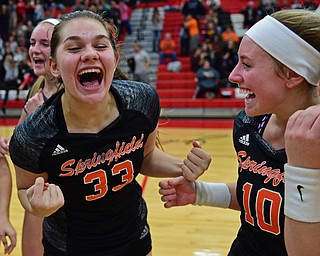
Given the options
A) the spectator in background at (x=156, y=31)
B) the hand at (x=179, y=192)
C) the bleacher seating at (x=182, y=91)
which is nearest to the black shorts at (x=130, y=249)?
the hand at (x=179, y=192)

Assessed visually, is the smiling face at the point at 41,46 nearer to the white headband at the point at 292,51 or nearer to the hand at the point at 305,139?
the white headband at the point at 292,51

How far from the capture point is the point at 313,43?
4.70 ft

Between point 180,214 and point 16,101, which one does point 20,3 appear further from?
point 180,214

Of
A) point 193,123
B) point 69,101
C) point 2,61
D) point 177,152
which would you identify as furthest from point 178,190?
point 2,61

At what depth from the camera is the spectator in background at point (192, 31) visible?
12508mm

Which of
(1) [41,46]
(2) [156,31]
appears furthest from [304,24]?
(2) [156,31]

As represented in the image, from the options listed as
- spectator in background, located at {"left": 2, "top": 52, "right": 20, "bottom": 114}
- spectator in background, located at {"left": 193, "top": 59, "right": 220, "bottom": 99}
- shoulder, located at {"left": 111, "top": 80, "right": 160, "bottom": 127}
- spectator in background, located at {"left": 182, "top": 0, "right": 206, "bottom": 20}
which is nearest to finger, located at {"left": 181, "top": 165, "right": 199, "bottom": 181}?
shoulder, located at {"left": 111, "top": 80, "right": 160, "bottom": 127}

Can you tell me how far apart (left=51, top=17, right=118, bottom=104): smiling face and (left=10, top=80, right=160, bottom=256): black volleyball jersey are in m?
0.14

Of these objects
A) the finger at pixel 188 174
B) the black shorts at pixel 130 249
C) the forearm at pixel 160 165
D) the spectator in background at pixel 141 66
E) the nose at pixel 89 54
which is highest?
the nose at pixel 89 54

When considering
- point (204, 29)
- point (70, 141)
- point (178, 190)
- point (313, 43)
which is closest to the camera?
point (313, 43)

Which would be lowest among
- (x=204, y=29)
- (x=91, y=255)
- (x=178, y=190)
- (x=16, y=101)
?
(x=16, y=101)

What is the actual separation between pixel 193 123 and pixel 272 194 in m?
8.11

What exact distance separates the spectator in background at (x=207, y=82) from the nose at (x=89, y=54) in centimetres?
906

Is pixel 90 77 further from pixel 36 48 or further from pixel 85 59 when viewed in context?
pixel 36 48
